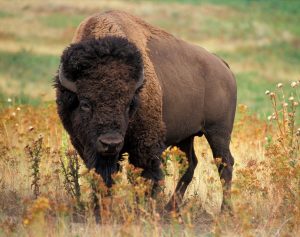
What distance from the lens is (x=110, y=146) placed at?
7.75 m

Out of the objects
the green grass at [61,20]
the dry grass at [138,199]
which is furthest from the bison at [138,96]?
the green grass at [61,20]

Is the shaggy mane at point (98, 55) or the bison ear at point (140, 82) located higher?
the shaggy mane at point (98, 55)

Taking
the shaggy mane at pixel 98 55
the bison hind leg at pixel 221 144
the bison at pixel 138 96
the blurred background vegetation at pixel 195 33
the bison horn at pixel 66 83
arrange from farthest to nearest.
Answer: the blurred background vegetation at pixel 195 33
the bison hind leg at pixel 221 144
the bison horn at pixel 66 83
the shaggy mane at pixel 98 55
the bison at pixel 138 96

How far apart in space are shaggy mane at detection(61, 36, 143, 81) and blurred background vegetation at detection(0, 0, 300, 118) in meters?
18.0

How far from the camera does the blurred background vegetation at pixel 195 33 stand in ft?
111

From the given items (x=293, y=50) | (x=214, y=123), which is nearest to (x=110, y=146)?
(x=214, y=123)

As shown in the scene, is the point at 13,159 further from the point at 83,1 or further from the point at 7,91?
the point at 83,1

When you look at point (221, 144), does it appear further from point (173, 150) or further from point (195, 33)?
point (195, 33)

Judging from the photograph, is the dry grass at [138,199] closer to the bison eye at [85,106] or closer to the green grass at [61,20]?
Result: the bison eye at [85,106]

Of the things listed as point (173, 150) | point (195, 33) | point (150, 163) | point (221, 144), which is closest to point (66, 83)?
point (150, 163)

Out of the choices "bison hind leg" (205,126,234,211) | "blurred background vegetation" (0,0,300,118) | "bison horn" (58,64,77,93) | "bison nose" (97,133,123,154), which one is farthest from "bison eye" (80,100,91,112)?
"blurred background vegetation" (0,0,300,118)

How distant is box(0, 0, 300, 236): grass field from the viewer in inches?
284

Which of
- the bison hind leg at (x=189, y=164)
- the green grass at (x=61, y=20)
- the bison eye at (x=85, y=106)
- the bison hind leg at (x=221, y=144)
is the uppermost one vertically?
the bison eye at (x=85, y=106)

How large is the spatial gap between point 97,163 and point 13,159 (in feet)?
7.50
